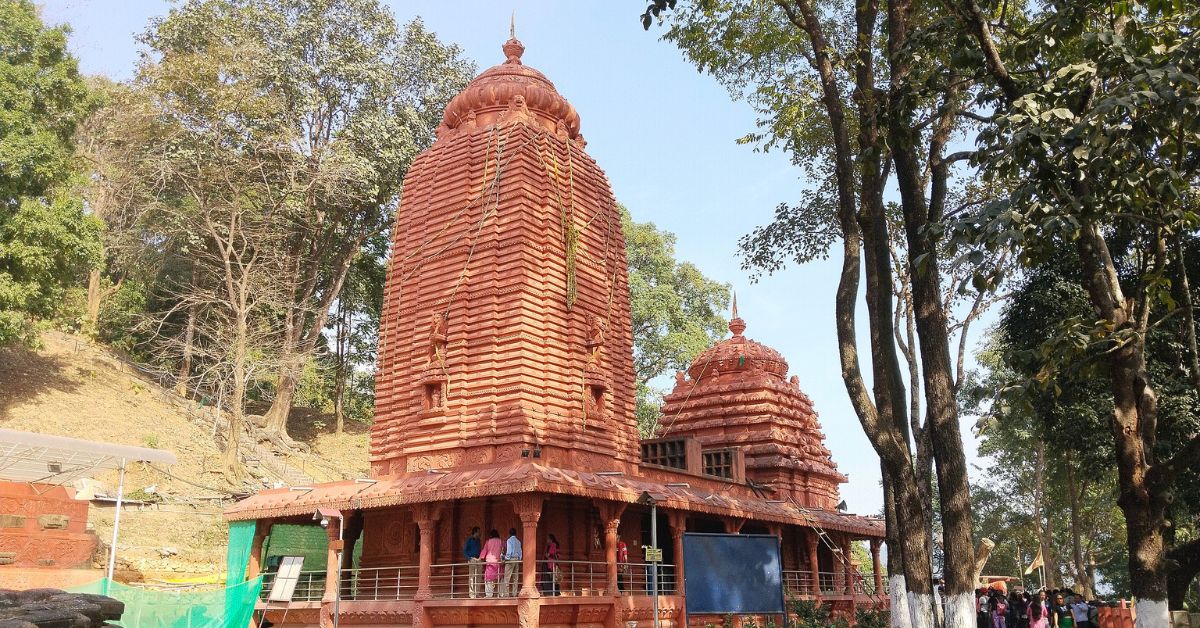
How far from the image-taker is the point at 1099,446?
68.5 feet

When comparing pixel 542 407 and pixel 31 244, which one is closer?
pixel 542 407

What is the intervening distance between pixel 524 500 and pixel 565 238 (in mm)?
6567

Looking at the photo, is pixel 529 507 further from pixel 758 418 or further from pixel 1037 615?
pixel 758 418

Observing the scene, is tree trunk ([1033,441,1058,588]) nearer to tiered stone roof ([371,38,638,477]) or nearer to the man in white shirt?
tiered stone roof ([371,38,638,477])

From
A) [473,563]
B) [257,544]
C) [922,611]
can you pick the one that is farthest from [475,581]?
[922,611]

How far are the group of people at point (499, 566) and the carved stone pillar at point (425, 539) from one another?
0.70 meters

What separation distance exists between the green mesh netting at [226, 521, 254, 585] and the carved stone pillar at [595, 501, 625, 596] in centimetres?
804

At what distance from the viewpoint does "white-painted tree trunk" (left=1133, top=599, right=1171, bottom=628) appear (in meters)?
9.59

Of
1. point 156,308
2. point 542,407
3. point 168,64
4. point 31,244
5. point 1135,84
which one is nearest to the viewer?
point 1135,84

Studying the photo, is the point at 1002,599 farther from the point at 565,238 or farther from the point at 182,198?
the point at 182,198

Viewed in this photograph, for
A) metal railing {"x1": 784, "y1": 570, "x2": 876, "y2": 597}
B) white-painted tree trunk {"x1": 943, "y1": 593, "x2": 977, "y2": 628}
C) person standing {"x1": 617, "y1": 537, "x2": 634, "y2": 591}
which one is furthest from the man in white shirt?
white-painted tree trunk {"x1": 943, "y1": 593, "x2": 977, "y2": 628}

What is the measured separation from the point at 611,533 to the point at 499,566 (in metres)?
2.07

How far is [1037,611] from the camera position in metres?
19.5

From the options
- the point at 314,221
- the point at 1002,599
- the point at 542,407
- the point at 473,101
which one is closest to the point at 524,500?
the point at 542,407
